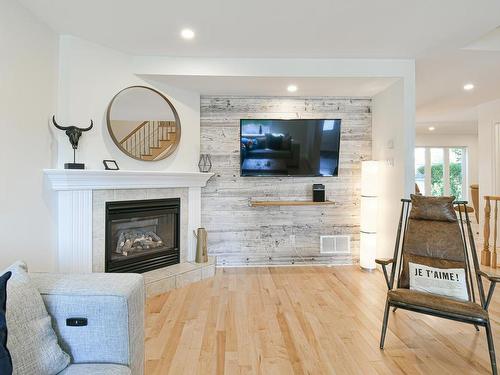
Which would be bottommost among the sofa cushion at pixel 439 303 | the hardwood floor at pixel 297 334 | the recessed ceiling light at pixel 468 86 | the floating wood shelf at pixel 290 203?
the hardwood floor at pixel 297 334

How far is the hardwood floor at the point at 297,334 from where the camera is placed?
1.95 meters

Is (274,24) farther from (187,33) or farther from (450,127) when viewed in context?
(450,127)

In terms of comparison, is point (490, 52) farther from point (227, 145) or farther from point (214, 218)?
point (214, 218)

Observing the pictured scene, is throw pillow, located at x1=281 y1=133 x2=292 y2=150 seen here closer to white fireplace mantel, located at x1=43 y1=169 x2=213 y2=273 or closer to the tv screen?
the tv screen

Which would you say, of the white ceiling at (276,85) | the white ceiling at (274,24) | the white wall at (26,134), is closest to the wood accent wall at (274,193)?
the white ceiling at (276,85)

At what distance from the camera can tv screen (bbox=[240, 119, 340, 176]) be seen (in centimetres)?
400

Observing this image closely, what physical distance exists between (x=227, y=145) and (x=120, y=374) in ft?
10.6

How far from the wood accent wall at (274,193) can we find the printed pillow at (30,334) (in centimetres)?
291

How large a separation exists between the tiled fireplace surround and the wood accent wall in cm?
69

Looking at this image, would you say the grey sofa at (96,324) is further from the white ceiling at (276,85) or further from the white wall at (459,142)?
the white wall at (459,142)

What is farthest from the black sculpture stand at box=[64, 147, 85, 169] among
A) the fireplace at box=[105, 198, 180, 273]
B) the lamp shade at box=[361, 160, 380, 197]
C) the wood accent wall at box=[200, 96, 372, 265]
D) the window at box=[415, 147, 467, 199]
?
the window at box=[415, 147, 467, 199]

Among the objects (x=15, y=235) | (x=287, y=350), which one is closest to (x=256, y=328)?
(x=287, y=350)

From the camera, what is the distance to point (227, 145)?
409cm

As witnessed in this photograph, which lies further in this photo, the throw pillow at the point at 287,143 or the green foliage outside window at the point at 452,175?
the green foliage outside window at the point at 452,175
